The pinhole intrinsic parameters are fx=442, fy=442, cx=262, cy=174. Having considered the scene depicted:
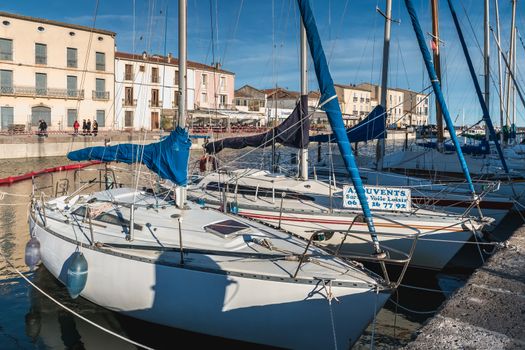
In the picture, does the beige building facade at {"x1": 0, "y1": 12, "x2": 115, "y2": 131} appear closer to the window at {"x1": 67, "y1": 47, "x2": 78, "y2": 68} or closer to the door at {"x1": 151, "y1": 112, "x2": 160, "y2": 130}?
the window at {"x1": 67, "y1": 47, "x2": 78, "y2": 68}

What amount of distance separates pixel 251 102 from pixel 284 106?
7.85m

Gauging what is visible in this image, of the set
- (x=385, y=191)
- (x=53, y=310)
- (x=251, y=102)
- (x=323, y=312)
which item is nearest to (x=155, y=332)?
(x=53, y=310)

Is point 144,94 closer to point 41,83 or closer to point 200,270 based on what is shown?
point 41,83

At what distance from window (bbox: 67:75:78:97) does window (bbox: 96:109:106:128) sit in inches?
118

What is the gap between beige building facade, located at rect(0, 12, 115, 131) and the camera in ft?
136

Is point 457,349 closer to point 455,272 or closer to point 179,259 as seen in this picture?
point 179,259

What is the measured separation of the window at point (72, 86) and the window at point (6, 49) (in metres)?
5.66

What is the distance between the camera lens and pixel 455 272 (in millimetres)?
11391

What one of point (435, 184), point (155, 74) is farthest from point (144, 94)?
point (435, 184)

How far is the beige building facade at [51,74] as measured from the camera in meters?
41.6

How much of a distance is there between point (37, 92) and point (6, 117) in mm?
3739

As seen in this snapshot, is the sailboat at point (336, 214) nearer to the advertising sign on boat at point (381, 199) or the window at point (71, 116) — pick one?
the advertising sign on boat at point (381, 199)

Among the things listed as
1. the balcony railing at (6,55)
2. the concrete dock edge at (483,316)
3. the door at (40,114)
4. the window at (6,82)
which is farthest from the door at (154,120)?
the concrete dock edge at (483,316)

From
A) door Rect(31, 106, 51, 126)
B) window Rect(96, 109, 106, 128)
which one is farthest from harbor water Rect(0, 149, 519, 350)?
window Rect(96, 109, 106, 128)
